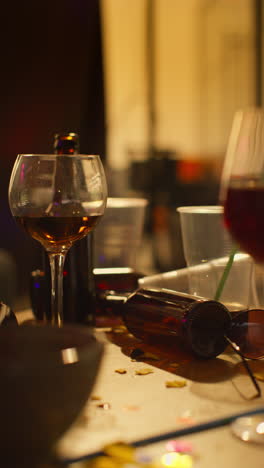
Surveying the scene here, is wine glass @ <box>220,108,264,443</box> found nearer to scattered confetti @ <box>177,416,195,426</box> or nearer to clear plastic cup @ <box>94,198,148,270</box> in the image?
scattered confetti @ <box>177,416,195,426</box>

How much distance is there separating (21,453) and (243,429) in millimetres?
248

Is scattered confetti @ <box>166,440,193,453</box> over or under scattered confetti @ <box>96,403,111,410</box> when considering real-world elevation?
over

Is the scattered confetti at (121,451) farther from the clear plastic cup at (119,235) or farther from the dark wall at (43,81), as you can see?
the dark wall at (43,81)

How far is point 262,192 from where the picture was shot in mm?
672

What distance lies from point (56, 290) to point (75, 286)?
0.14 meters

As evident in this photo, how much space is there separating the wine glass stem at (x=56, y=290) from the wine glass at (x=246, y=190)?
294 mm

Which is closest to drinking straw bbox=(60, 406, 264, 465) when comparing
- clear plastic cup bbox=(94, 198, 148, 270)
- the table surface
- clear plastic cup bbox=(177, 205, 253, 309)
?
the table surface

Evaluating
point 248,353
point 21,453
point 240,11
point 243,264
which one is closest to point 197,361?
point 248,353

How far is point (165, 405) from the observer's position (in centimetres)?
71

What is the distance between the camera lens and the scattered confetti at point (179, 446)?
589 millimetres

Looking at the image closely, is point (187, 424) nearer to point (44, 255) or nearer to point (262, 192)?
point (262, 192)

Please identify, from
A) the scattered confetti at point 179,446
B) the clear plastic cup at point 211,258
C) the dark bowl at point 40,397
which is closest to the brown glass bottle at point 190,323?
the clear plastic cup at point 211,258

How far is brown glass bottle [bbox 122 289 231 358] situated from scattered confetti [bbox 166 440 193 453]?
0.26 metres

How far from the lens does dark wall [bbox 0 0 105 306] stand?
9.00ft
